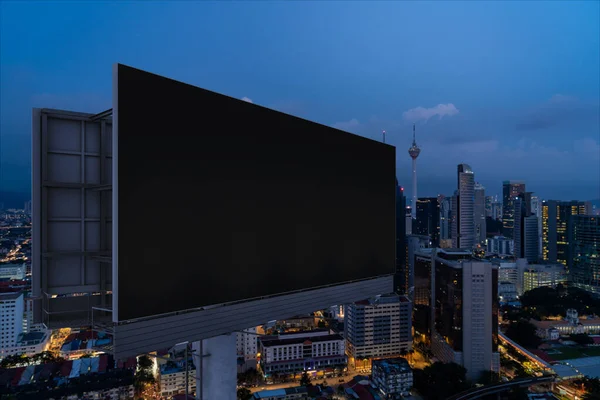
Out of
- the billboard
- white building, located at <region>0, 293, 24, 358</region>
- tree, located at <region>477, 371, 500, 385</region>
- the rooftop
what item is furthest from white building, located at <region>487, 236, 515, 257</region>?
the billboard

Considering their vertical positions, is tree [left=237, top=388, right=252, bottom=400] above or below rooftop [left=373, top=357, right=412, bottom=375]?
below

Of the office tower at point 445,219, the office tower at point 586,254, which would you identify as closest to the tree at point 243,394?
the office tower at point 586,254

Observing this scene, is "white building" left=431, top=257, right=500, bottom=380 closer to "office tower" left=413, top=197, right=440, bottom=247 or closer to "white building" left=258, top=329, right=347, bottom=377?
"white building" left=258, top=329, right=347, bottom=377

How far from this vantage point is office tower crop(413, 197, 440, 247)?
66938 mm

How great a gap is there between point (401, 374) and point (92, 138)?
18343 millimetres

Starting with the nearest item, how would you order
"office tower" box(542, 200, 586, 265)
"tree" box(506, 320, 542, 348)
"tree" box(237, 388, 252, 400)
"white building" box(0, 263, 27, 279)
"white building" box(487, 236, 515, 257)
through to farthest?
1. "tree" box(237, 388, 252, 400)
2. "tree" box(506, 320, 542, 348)
3. "white building" box(0, 263, 27, 279)
4. "office tower" box(542, 200, 586, 265)
5. "white building" box(487, 236, 515, 257)

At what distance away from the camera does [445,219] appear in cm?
6794

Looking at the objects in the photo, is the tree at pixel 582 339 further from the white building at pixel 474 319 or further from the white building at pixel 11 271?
the white building at pixel 11 271

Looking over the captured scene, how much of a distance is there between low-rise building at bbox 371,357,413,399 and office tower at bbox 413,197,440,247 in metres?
49.9

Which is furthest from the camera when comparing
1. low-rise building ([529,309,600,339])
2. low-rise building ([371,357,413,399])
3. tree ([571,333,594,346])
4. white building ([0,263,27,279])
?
white building ([0,263,27,279])

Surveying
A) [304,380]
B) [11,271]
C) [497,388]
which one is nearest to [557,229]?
[497,388]

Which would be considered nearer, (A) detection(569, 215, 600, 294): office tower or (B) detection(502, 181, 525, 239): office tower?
(A) detection(569, 215, 600, 294): office tower

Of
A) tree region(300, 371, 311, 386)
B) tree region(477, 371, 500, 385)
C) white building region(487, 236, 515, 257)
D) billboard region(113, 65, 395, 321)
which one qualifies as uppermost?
billboard region(113, 65, 395, 321)

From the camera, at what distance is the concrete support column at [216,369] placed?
3.18 m
